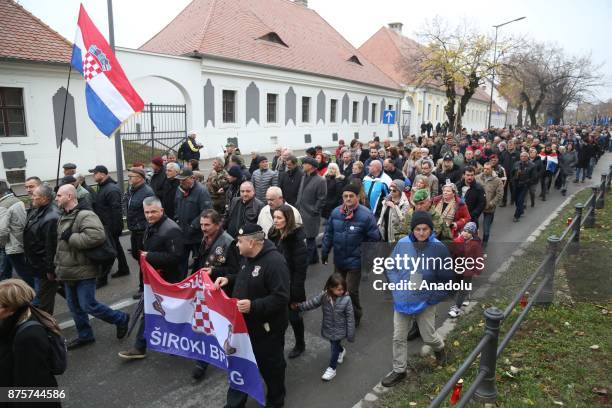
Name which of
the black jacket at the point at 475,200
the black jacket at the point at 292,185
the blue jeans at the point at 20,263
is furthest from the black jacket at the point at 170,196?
the black jacket at the point at 475,200

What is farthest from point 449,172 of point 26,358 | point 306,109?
point 306,109

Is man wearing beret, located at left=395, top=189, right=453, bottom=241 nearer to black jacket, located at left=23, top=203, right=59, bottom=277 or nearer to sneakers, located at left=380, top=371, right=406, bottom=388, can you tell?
sneakers, located at left=380, top=371, right=406, bottom=388

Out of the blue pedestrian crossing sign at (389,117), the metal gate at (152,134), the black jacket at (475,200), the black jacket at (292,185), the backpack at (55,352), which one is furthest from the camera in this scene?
the blue pedestrian crossing sign at (389,117)

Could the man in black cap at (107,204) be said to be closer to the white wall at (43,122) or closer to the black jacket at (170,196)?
the black jacket at (170,196)

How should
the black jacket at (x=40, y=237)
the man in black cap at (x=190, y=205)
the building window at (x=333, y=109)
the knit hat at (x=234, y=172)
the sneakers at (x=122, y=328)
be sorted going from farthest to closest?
the building window at (x=333, y=109)
the knit hat at (x=234, y=172)
the man in black cap at (x=190, y=205)
the sneakers at (x=122, y=328)
the black jacket at (x=40, y=237)

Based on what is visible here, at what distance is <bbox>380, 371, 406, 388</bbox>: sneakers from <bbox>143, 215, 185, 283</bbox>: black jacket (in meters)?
2.47

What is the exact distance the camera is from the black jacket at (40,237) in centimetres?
512

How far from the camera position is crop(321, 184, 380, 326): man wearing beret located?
542 cm

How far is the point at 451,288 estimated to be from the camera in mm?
5137

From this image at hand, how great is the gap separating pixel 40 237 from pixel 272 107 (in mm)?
22599

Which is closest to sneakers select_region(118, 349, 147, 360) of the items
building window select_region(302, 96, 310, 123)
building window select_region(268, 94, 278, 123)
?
building window select_region(268, 94, 278, 123)

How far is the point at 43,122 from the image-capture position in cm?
1546

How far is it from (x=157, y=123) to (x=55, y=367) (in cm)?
1882

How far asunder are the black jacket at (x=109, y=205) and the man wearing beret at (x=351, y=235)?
12.1 feet
